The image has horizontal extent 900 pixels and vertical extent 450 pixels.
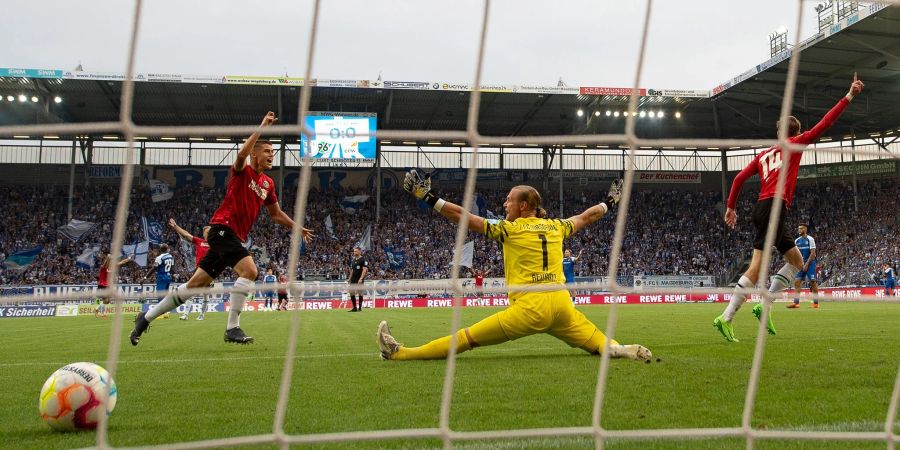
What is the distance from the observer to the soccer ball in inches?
132

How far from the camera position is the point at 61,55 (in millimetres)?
3486

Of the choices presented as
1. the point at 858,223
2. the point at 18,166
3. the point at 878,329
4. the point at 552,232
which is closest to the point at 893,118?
the point at 858,223

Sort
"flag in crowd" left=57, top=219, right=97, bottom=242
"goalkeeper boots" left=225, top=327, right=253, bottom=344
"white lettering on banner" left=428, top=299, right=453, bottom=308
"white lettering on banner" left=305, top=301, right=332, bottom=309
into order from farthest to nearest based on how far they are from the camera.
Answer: "flag in crowd" left=57, top=219, right=97, bottom=242 → "white lettering on banner" left=428, top=299, right=453, bottom=308 → "white lettering on banner" left=305, top=301, right=332, bottom=309 → "goalkeeper boots" left=225, top=327, right=253, bottom=344

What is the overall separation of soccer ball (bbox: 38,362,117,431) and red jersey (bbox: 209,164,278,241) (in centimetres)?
320

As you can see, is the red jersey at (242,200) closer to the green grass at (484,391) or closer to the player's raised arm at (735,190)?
the green grass at (484,391)

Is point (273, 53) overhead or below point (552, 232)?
overhead

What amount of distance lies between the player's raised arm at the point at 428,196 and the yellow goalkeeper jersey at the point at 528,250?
0.17 m

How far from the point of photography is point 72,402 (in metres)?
3.36

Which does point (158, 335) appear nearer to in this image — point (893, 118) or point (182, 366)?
point (182, 366)

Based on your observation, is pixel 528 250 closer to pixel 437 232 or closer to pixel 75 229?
pixel 437 232

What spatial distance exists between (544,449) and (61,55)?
10.1 ft

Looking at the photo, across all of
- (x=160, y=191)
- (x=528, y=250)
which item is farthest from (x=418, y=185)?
(x=160, y=191)

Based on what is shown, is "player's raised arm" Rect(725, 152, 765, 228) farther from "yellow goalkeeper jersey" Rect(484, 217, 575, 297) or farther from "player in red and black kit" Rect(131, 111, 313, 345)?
"player in red and black kit" Rect(131, 111, 313, 345)

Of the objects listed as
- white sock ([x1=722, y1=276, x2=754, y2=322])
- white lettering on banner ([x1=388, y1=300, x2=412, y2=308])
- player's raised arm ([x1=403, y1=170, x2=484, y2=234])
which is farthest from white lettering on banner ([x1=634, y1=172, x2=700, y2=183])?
player's raised arm ([x1=403, y1=170, x2=484, y2=234])
